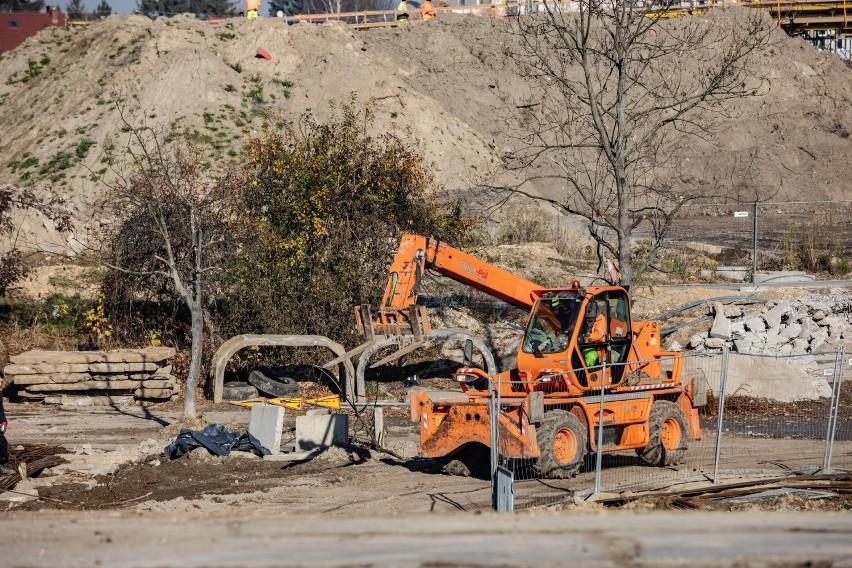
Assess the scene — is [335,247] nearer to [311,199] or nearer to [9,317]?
[311,199]

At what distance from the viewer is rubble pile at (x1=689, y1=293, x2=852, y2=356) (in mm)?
23266

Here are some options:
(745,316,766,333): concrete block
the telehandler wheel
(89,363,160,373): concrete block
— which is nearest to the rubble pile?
(745,316,766,333): concrete block

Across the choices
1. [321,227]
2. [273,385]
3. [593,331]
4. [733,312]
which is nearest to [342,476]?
[593,331]

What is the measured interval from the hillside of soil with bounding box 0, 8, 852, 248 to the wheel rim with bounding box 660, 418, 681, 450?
2369 centimetres

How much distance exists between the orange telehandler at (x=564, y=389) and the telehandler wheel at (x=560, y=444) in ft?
0.04

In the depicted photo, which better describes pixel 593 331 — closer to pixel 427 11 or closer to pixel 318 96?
pixel 318 96

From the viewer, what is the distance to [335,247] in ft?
79.0

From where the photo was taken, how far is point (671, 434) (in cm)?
1577

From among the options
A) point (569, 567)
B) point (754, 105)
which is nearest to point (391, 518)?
point (569, 567)

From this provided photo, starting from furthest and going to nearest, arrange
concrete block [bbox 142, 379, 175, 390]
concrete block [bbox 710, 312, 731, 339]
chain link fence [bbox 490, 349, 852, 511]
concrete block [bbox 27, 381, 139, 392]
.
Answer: concrete block [bbox 710, 312, 731, 339], concrete block [bbox 142, 379, 175, 390], concrete block [bbox 27, 381, 139, 392], chain link fence [bbox 490, 349, 852, 511]

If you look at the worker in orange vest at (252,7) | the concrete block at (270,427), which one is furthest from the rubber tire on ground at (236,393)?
the worker in orange vest at (252,7)

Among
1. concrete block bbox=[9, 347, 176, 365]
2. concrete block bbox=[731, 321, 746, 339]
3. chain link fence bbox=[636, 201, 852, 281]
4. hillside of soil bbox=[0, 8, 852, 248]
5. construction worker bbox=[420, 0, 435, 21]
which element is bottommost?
concrete block bbox=[9, 347, 176, 365]

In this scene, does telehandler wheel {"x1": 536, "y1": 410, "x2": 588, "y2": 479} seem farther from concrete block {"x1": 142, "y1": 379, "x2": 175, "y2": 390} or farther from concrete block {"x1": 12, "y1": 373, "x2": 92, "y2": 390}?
concrete block {"x1": 12, "y1": 373, "x2": 92, "y2": 390}

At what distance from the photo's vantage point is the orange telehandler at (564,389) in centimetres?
1415
